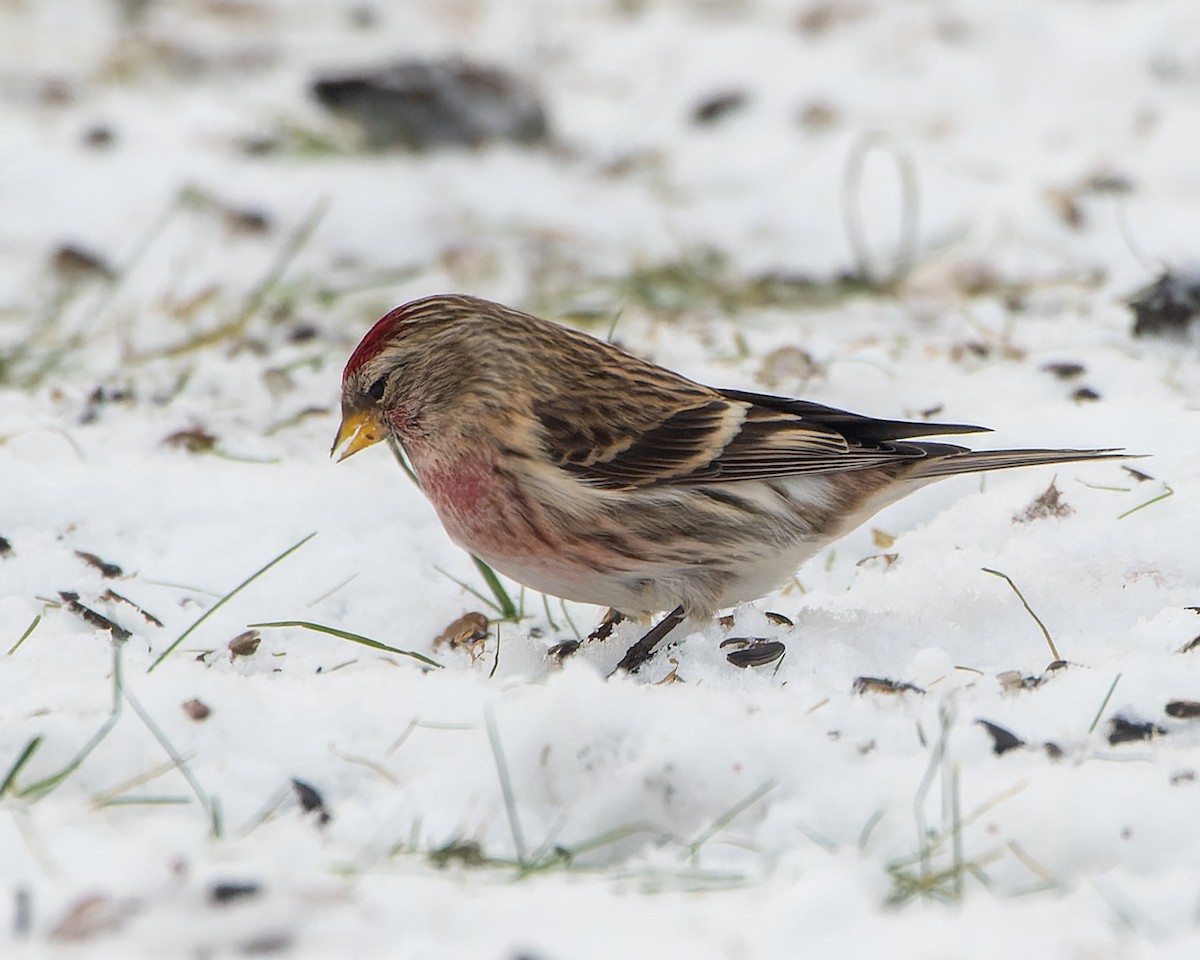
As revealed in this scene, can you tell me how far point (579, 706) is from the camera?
2666 mm

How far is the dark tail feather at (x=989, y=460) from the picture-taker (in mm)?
3438

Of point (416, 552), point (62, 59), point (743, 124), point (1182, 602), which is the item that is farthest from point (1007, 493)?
point (62, 59)

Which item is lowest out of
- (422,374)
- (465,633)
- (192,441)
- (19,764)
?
(465,633)

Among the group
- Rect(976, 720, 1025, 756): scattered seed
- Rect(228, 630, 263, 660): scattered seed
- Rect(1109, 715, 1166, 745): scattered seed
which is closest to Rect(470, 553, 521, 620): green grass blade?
Rect(228, 630, 263, 660): scattered seed

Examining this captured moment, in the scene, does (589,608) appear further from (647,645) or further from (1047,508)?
(1047,508)

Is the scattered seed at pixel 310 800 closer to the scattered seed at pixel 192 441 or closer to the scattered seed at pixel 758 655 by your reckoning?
the scattered seed at pixel 758 655

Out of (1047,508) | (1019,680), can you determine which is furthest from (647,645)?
(1047,508)

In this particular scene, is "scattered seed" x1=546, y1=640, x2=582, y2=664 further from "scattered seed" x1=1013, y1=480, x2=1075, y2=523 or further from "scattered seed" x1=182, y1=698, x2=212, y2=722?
"scattered seed" x1=1013, y1=480, x2=1075, y2=523

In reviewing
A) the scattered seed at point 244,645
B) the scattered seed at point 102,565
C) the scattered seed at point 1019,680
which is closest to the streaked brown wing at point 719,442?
the scattered seed at point 1019,680

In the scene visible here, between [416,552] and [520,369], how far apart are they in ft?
2.09

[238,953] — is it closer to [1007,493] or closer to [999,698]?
[999,698]

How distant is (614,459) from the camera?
3.40 m

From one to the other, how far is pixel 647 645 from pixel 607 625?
0.92 feet

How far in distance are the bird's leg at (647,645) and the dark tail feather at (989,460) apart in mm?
634
